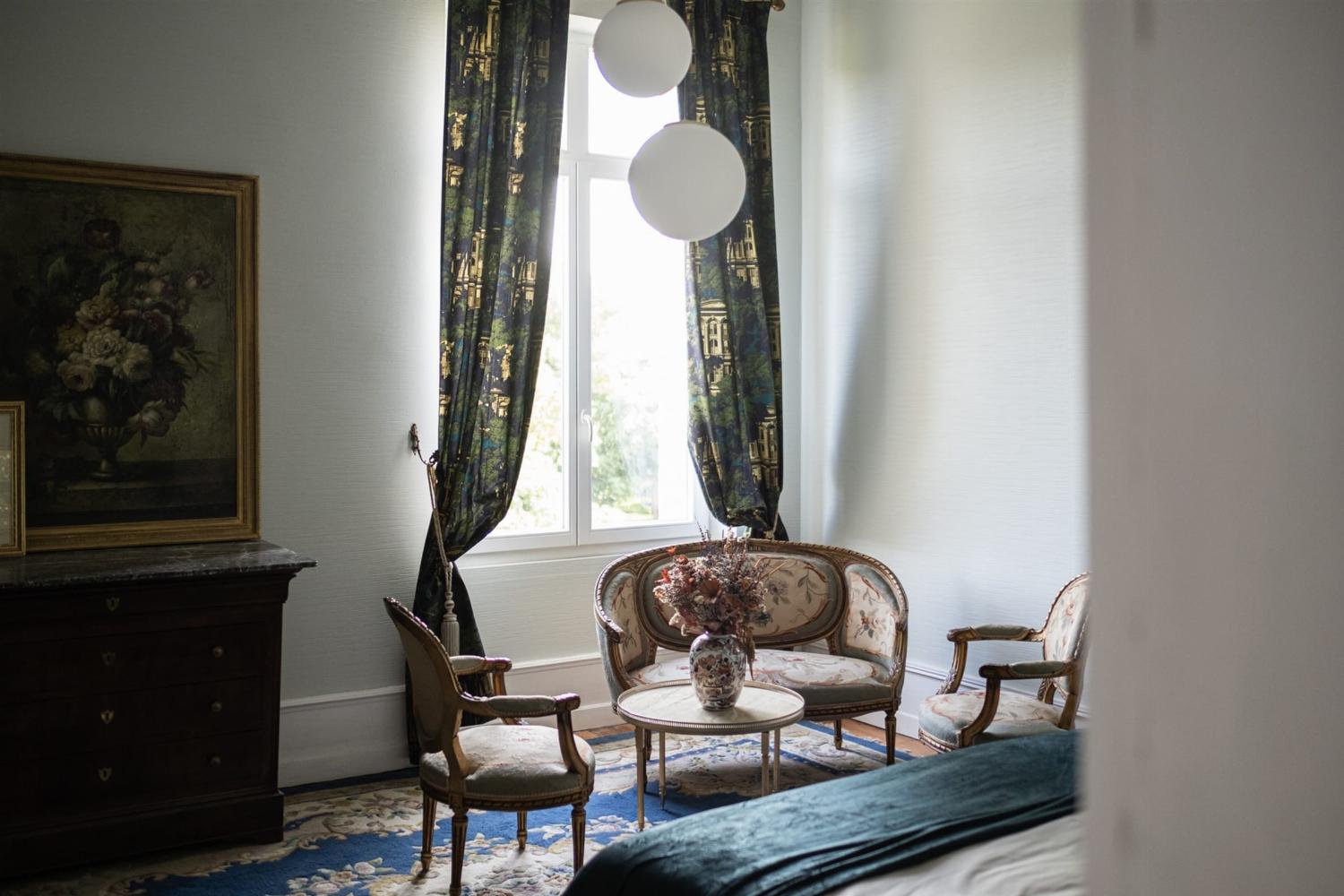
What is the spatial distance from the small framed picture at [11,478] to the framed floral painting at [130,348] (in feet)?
0.41

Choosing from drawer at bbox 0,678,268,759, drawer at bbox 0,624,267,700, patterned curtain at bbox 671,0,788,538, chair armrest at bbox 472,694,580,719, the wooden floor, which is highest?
patterned curtain at bbox 671,0,788,538

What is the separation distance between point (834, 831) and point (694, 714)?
1.36 metres

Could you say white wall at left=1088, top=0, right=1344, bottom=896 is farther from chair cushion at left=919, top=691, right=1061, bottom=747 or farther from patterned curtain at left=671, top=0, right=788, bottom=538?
patterned curtain at left=671, top=0, right=788, bottom=538

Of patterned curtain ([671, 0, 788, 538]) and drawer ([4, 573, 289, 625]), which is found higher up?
patterned curtain ([671, 0, 788, 538])

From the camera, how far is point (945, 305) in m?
4.72

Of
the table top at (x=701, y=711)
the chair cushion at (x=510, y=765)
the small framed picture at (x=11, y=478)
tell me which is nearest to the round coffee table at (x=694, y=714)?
the table top at (x=701, y=711)

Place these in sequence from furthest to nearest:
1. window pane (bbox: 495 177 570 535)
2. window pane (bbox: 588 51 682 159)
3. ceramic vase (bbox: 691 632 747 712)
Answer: window pane (bbox: 588 51 682 159) → window pane (bbox: 495 177 570 535) → ceramic vase (bbox: 691 632 747 712)

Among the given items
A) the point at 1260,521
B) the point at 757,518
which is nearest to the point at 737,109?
the point at 757,518

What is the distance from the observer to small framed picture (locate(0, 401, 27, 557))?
11.6 ft

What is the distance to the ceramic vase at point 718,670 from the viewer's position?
359 centimetres

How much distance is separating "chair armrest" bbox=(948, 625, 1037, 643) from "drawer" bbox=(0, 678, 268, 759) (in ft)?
8.07

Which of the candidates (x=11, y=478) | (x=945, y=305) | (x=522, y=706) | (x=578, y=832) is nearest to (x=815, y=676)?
(x=578, y=832)

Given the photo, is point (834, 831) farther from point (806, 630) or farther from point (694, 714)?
point (806, 630)

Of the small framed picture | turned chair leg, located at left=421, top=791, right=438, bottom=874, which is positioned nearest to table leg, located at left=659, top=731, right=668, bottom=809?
turned chair leg, located at left=421, top=791, right=438, bottom=874
